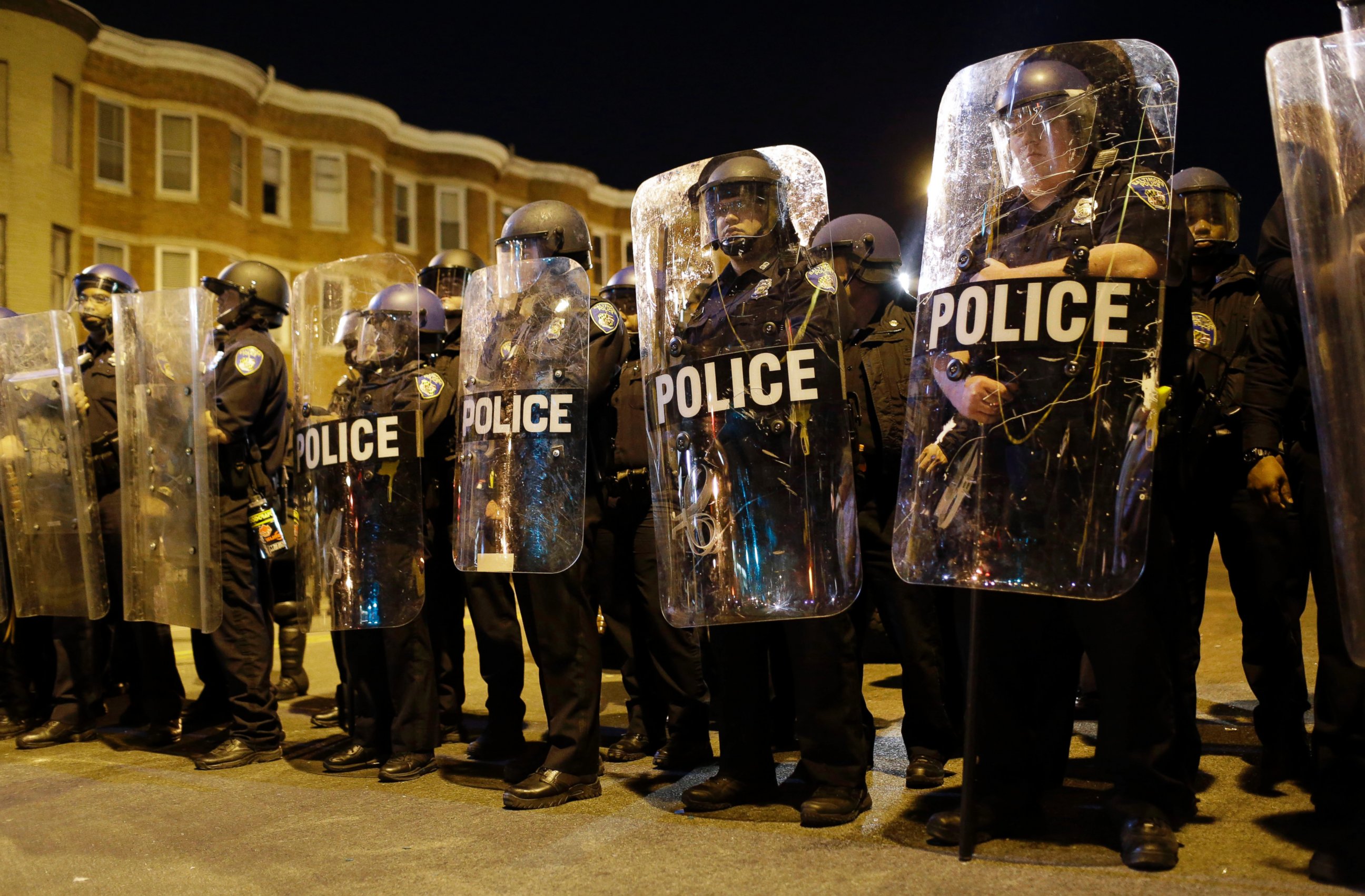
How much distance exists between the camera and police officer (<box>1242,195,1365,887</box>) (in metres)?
2.87

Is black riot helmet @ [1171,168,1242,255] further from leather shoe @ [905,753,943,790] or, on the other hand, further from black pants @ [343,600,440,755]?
black pants @ [343,600,440,755]

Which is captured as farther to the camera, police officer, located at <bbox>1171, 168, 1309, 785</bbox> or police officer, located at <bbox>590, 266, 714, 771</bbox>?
police officer, located at <bbox>590, 266, 714, 771</bbox>

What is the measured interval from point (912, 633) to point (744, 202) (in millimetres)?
1604

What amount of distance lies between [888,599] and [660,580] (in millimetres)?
913

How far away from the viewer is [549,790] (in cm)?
362

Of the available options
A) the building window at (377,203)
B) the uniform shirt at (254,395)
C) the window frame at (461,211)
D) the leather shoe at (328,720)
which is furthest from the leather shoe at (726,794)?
the window frame at (461,211)

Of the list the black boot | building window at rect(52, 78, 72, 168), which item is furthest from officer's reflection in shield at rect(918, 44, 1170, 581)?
building window at rect(52, 78, 72, 168)

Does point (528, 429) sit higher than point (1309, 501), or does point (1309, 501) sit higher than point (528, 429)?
point (528, 429)

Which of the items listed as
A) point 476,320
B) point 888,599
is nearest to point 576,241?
point 476,320

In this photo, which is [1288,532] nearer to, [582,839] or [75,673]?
[582,839]

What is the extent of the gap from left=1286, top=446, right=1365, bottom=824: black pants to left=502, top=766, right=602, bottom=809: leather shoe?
7.05ft

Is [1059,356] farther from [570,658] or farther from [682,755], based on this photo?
[682,755]

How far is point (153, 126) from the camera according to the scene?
20.4m

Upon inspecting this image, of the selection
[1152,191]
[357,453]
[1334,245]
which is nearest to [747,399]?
[1152,191]
